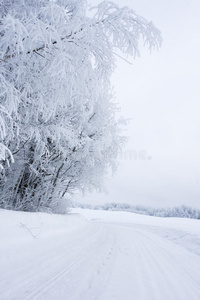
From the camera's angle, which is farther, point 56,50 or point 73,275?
point 56,50

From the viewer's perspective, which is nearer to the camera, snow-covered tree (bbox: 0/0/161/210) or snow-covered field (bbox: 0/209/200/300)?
snow-covered field (bbox: 0/209/200/300)

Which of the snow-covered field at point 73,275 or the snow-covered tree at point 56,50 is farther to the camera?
the snow-covered tree at point 56,50

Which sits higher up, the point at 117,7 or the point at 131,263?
the point at 117,7

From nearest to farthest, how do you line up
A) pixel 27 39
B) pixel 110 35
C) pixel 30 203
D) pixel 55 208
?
pixel 27 39
pixel 110 35
pixel 30 203
pixel 55 208

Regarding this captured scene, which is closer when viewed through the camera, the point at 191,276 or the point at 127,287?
the point at 127,287

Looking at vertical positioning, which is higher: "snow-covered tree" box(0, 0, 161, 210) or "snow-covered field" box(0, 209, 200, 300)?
"snow-covered tree" box(0, 0, 161, 210)

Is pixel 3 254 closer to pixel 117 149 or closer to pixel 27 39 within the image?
pixel 27 39

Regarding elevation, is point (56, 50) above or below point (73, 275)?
above

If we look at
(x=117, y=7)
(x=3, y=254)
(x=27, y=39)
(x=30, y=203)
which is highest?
(x=117, y=7)

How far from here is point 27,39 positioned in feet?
9.05

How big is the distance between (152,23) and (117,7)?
0.62 m

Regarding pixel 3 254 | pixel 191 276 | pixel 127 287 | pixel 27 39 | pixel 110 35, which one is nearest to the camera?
pixel 127 287

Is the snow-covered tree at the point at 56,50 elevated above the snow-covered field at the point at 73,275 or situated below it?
above

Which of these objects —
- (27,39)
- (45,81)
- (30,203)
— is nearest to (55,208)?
(30,203)
